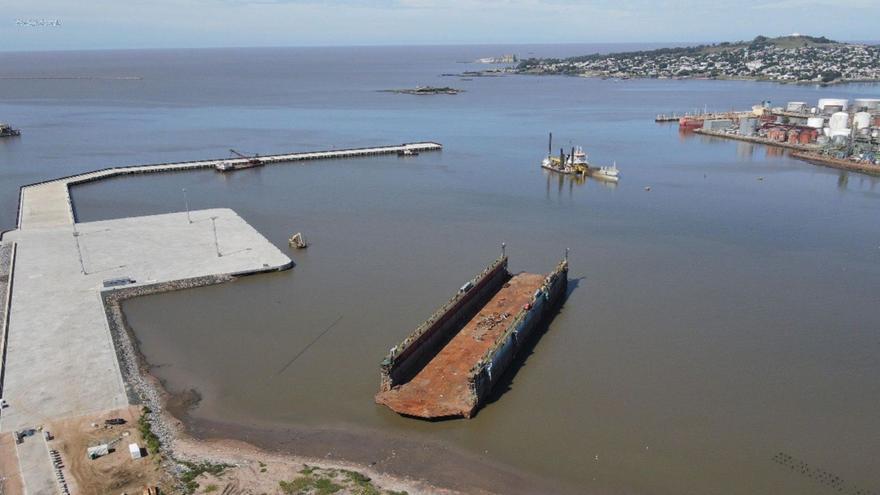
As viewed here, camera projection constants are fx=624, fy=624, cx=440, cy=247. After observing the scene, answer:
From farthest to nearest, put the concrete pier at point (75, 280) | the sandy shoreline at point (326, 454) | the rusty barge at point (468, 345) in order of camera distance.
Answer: the rusty barge at point (468, 345), the concrete pier at point (75, 280), the sandy shoreline at point (326, 454)

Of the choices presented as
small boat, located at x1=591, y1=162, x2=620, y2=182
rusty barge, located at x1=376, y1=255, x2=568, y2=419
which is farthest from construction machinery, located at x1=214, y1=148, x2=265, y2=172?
rusty barge, located at x1=376, y1=255, x2=568, y2=419

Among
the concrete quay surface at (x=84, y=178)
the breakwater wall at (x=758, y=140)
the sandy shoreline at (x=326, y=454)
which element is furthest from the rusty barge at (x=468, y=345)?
the breakwater wall at (x=758, y=140)

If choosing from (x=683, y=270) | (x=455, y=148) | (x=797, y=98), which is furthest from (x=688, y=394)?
(x=797, y=98)

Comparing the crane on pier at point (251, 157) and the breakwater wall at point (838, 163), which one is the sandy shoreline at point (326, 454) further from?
the breakwater wall at point (838, 163)

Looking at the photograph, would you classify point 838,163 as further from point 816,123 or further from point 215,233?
point 215,233

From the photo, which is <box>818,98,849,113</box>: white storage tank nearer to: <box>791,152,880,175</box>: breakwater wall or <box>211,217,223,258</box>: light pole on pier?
<box>791,152,880,175</box>: breakwater wall
